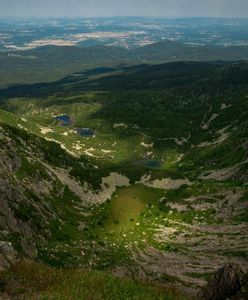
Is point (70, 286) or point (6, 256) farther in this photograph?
point (6, 256)

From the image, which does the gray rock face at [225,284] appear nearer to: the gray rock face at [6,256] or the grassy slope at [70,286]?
the grassy slope at [70,286]

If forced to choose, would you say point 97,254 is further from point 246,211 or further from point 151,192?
point 151,192

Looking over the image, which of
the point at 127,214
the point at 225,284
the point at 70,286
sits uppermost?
the point at 127,214

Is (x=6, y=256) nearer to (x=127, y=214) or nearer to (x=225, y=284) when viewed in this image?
(x=225, y=284)

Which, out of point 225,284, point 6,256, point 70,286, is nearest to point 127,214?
point 225,284

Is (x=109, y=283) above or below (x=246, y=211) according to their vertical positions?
below

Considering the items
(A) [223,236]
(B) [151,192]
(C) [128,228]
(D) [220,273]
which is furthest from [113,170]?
(D) [220,273]

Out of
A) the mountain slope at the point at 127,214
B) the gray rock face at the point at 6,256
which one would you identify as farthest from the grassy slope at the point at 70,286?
the mountain slope at the point at 127,214

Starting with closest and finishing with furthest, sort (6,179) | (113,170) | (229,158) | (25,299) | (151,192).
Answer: (25,299) < (6,179) < (151,192) < (113,170) < (229,158)
